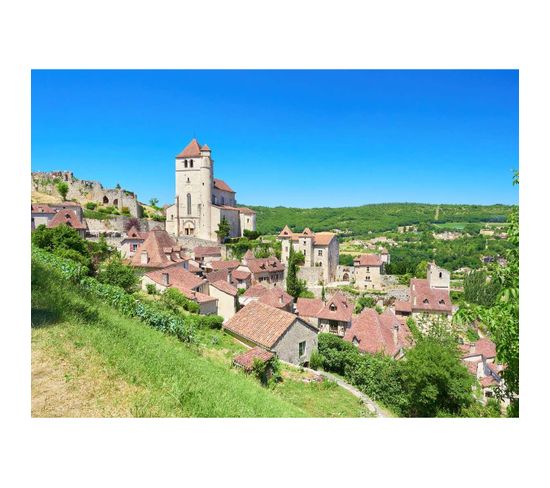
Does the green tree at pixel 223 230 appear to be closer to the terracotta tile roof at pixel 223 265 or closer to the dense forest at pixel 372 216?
the terracotta tile roof at pixel 223 265

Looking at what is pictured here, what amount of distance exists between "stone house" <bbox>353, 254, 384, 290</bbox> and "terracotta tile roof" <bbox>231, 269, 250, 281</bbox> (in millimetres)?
13505

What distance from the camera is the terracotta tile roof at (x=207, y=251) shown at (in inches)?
1110

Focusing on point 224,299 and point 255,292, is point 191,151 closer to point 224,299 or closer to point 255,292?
point 255,292

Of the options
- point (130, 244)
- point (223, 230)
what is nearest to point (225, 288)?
point (130, 244)

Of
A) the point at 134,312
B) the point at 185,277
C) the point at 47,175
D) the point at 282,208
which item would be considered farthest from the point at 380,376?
the point at 282,208

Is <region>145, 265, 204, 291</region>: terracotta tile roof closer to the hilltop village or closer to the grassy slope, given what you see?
the hilltop village

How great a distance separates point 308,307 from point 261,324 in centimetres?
1174

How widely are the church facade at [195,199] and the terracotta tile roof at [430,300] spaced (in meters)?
18.3

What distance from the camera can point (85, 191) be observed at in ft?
111

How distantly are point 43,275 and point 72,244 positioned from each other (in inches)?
344

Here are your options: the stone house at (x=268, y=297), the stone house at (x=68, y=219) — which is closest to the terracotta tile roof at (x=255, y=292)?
the stone house at (x=268, y=297)

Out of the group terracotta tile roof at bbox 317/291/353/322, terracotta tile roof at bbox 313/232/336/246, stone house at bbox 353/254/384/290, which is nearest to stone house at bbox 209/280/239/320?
terracotta tile roof at bbox 317/291/353/322

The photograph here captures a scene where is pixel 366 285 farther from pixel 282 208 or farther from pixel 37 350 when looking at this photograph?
pixel 282 208

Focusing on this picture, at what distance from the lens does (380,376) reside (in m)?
10.5
